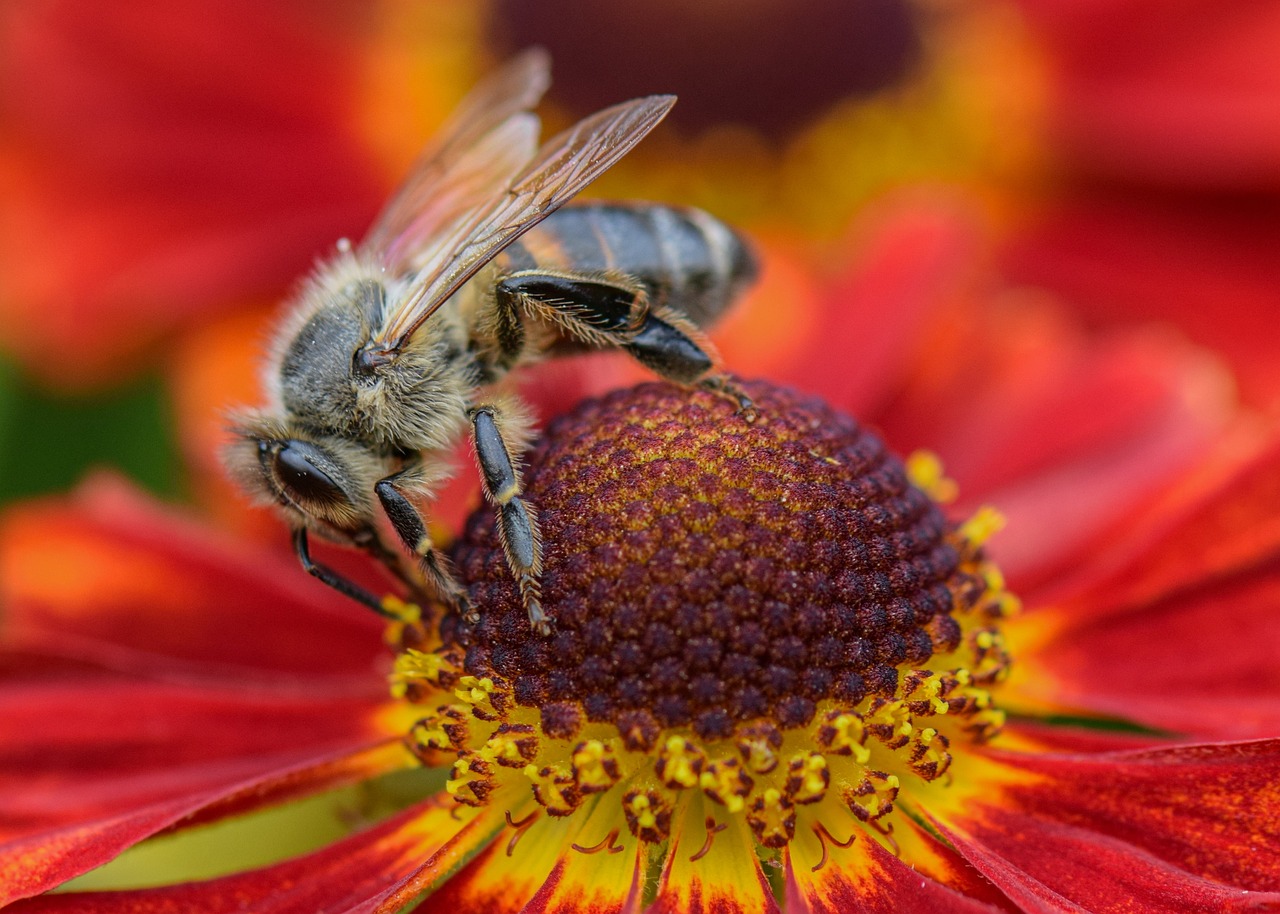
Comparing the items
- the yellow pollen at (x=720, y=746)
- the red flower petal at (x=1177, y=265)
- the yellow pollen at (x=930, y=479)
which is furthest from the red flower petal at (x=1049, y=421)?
the yellow pollen at (x=720, y=746)

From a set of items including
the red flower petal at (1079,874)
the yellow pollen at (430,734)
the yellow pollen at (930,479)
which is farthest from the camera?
the yellow pollen at (930,479)

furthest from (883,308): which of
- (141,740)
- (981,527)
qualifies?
(141,740)

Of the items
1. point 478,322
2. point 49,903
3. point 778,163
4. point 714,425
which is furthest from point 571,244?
point 778,163

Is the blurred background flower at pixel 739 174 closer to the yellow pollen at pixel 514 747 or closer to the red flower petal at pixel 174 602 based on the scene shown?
the red flower petal at pixel 174 602

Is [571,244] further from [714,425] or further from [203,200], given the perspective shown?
[203,200]

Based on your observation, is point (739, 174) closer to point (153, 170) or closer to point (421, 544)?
point (153, 170)
